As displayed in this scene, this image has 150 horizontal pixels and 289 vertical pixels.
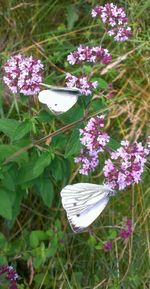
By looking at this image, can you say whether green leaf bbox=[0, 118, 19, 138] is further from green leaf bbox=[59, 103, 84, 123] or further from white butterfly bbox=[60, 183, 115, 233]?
white butterfly bbox=[60, 183, 115, 233]

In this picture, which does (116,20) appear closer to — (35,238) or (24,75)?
(24,75)

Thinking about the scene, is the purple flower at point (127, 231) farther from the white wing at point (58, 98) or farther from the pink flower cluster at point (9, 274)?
the white wing at point (58, 98)

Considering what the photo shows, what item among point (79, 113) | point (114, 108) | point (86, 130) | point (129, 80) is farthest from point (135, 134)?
point (86, 130)

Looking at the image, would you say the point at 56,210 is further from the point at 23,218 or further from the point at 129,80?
the point at 129,80

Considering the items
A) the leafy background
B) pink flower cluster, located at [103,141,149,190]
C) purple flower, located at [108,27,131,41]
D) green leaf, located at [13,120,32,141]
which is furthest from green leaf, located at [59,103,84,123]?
purple flower, located at [108,27,131,41]

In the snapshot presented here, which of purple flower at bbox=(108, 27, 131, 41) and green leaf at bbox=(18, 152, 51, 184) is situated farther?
purple flower at bbox=(108, 27, 131, 41)

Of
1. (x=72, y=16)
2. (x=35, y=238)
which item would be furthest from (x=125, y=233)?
(x=72, y=16)

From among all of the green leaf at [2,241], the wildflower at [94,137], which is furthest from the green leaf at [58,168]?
the green leaf at [2,241]
